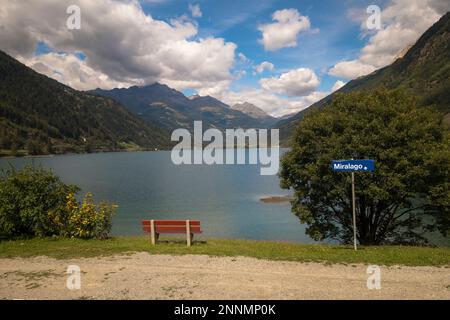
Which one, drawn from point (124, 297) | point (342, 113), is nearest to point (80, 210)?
point (124, 297)

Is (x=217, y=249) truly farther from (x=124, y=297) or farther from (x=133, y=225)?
(x=133, y=225)

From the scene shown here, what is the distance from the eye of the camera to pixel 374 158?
85.0 feet

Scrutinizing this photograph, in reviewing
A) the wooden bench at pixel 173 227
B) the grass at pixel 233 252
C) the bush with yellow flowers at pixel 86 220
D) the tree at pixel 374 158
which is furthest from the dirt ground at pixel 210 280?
the tree at pixel 374 158

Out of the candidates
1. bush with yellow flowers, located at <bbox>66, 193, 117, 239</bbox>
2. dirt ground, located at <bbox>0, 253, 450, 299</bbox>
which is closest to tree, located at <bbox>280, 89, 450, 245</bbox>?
dirt ground, located at <bbox>0, 253, 450, 299</bbox>

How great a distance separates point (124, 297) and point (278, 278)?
5356 mm

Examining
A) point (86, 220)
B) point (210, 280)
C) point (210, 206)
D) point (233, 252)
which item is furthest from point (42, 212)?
point (210, 206)

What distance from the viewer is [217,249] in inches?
712

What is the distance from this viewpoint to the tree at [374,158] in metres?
24.8

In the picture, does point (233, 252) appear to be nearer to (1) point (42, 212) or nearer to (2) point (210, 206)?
(1) point (42, 212)

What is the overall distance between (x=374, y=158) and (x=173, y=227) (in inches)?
608

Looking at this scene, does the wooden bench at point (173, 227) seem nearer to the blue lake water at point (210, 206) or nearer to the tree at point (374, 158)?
the tree at point (374, 158)

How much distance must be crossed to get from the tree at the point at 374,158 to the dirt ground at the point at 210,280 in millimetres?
12125

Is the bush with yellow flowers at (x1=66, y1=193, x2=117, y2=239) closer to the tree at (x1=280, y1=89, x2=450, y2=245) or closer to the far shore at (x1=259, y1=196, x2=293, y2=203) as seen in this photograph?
the tree at (x1=280, y1=89, x2=450, y2=245)

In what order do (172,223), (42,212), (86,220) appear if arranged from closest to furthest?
(172,223) → (86,220) → (42,212)
